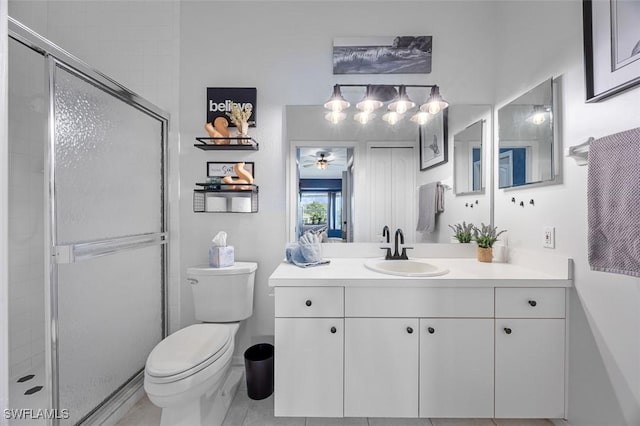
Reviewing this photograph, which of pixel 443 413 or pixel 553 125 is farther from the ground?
pixel 553 125

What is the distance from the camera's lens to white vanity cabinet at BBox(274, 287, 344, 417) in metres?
1.35

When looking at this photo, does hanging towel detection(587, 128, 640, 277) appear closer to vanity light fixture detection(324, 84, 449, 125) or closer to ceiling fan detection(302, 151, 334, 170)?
vanity light fixture detection(324, 84, 449, 125)

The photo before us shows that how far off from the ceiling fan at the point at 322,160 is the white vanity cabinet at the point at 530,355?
1.24 meters

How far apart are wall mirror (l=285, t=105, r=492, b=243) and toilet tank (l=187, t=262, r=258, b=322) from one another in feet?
1.55

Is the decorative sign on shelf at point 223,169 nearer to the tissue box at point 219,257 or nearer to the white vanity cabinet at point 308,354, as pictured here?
the tissue box at point 219,257

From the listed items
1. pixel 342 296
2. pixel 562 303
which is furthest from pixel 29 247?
pixel 562 303

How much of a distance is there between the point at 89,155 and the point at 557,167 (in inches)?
92.7

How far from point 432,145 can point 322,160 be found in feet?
2.50

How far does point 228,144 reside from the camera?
1.90 metres

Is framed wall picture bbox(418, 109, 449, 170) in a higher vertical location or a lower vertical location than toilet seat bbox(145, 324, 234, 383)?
higher

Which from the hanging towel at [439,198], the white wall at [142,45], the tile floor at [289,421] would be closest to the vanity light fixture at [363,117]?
the hanging towel at [439,198]

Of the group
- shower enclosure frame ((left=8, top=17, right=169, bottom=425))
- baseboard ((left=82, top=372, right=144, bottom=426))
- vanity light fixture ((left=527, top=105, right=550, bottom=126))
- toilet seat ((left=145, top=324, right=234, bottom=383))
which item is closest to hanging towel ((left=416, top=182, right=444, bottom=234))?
vanity light fixture ((left=527, top=105, right=550, bottom=126))

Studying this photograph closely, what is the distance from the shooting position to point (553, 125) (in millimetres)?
1412

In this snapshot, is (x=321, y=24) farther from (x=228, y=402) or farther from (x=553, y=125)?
(x=228, y=402)
